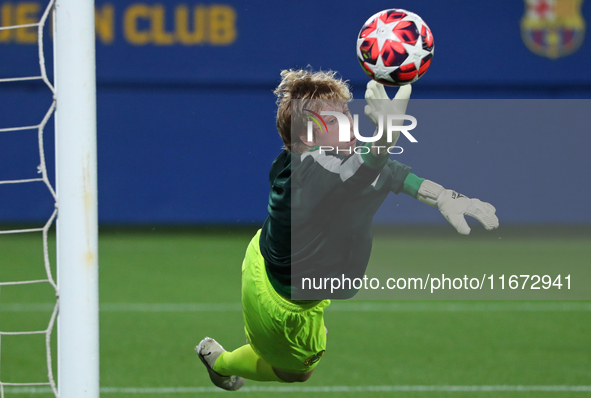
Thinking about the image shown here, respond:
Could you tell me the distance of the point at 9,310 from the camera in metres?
6.59

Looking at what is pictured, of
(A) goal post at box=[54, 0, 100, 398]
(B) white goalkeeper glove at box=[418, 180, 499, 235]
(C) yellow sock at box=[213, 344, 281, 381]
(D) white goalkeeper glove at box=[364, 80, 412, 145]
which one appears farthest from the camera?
(C) yellow sock at box=[213, 344, 281, 381]

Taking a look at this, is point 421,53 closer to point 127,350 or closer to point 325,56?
point 127,350

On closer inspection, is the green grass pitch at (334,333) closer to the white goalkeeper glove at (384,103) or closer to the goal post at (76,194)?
the goal post at (76,194)

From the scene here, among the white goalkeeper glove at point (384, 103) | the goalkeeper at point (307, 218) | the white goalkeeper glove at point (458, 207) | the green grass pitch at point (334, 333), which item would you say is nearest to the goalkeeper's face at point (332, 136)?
the goalkeeper at point (307, 218)

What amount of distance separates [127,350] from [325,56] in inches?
278

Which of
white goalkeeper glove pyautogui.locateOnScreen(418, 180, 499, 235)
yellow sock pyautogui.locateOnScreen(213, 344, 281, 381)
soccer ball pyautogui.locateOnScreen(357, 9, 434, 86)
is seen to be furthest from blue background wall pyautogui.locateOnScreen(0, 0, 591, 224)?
white goalkeeper glove pyautogui.locateOnScreen(418, 180, 499, 235)

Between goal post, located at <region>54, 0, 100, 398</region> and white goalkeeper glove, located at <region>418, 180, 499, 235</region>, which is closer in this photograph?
goal post, located at <region>54, 0, 100, 398</region>

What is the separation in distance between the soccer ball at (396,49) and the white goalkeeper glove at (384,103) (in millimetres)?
560

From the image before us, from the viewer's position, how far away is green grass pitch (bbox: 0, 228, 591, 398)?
15.2 ft

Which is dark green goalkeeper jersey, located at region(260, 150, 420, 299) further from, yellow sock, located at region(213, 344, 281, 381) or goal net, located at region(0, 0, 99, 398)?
goal net, located at region(0, 0, 99, 398)

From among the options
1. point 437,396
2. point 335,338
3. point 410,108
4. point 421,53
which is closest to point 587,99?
point 410,108

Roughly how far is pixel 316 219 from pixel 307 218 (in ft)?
0.13

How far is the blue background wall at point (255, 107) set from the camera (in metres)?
11.0

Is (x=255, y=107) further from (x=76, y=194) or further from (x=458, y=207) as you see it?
(x=76, y=194)
